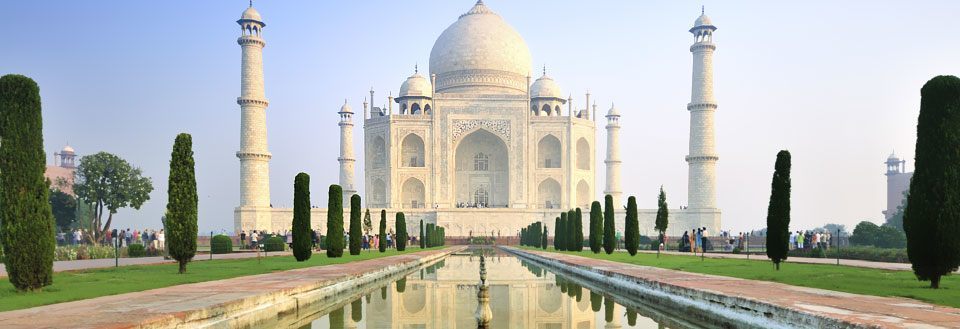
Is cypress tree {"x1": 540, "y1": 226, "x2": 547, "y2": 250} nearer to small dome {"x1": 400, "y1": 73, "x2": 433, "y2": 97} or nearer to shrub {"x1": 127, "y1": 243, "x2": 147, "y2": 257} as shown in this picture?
shrub {"x1": 127, "y1": 243, "x2": 147, "y2": 257}

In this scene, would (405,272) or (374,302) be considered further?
(405,272)

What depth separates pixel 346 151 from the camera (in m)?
49.7

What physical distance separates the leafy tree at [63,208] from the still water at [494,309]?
31237 mm

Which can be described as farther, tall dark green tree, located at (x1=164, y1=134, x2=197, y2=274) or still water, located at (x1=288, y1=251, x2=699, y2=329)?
tall dark green tree, located at (x1=164, y1=134, x2=197, y2=274)

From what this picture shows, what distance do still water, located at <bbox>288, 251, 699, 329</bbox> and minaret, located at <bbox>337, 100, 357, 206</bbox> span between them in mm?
39381

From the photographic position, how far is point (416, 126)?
43.8 metres

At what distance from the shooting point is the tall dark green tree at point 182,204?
36.7 feet

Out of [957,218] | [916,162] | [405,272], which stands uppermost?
[916,162]

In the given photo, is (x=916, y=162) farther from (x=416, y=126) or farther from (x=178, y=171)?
(x=416, y=126)

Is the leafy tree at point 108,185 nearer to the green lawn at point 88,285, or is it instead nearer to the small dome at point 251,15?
the small dome at point 251,15

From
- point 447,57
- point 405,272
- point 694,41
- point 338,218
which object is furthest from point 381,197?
point 405,272

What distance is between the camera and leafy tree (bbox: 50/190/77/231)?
117 ft

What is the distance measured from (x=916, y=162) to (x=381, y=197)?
38368mm

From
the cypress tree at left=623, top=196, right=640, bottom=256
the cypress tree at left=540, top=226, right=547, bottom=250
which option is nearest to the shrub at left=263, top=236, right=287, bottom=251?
the cypress tree at left=540, top=226, right=547, bottom=250
